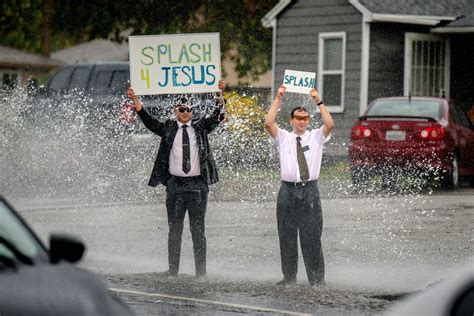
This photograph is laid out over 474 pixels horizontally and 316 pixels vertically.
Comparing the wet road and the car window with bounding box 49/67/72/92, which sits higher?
the car window with bounding box 49/67/72/92

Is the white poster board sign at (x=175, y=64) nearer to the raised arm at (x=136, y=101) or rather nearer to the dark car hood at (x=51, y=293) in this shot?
the raised arm at (x=136, y=101)

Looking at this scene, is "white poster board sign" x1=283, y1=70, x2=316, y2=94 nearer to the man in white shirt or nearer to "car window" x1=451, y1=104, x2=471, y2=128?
the man in white shirt

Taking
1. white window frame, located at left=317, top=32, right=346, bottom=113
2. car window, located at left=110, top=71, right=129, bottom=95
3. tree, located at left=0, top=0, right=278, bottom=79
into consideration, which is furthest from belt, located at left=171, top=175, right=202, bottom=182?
tree, located at left=0, top=0, right=278, bottom=79

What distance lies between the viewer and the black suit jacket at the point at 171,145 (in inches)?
503

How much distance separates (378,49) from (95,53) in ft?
143

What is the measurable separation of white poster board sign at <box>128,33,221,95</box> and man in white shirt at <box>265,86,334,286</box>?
2.27 m

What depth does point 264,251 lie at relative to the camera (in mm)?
15086

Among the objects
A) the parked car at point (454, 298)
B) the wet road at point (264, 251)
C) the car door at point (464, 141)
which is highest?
the parked car at point (454, 298)

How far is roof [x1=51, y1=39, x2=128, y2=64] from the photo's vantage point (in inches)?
2773

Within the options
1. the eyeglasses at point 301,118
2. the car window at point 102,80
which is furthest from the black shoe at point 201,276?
the car window at point 102,80

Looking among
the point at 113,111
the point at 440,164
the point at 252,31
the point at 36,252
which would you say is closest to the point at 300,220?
the point at 36,252

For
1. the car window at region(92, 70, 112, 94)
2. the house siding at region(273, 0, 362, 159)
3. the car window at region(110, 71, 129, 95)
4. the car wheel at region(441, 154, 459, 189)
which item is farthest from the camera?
the house siding at region(273, 0, 362, 159)

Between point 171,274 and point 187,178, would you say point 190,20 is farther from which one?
point 187,178

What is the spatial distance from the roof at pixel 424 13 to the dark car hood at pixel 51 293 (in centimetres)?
2469
